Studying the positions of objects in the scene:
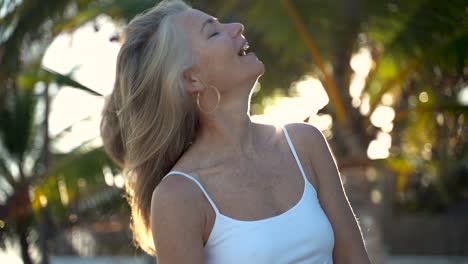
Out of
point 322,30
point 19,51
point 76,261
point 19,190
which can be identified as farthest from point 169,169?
point 76,261

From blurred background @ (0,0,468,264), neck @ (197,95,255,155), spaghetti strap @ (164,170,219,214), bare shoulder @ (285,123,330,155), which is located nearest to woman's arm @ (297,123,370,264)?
bare shoulder @ (285,123,330,155)

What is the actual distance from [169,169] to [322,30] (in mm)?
6047

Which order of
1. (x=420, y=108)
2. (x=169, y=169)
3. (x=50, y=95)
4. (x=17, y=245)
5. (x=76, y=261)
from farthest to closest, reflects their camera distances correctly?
(x=76, y=261), (x=17, y=245), (x=50, y=95), (x=420, y=108), (x=169, y=169)

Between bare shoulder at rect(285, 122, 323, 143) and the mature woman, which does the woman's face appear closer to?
the mature woman

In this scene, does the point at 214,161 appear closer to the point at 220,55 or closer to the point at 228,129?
the point at 228,129

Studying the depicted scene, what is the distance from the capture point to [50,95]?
1215 cm

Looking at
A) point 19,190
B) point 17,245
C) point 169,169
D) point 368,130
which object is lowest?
point 17,245

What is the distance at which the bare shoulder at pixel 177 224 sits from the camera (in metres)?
2.58

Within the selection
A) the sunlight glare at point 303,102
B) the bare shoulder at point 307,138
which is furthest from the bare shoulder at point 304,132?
the sunlight glare at point 303,102

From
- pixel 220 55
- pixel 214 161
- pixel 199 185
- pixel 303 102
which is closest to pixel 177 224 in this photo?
pixel 199 185

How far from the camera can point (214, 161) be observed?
9.09 ft

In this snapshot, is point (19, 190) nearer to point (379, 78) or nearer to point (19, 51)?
point (19, 51)

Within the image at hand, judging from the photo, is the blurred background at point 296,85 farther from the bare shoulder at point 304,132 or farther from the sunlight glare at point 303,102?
the bare shoulder at point 304,132

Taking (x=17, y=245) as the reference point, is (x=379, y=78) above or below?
above
